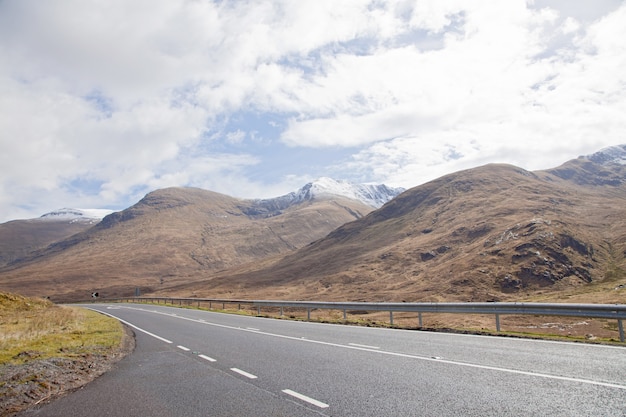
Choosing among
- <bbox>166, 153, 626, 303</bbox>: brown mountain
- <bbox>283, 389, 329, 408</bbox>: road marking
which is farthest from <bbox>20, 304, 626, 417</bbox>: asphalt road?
<bbox>166, 153, 626, 303</bbox>: brown mountain

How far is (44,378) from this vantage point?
27.9 feet

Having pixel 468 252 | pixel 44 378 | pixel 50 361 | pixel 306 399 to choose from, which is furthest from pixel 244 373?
pixel 468 252

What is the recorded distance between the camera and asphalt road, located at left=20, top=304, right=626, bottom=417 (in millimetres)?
5695

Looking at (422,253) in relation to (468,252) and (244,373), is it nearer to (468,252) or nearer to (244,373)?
(468,252)

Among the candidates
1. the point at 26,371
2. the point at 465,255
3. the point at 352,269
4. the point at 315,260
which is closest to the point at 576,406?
the point at 26,371

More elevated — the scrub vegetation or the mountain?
the mountain

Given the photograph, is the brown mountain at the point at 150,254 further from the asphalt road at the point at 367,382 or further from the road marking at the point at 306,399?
the road marking at the point at 306,399

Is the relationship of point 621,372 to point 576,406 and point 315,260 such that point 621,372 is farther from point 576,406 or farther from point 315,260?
point 315,260

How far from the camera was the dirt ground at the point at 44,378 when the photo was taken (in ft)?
23.2

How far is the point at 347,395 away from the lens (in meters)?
6.40

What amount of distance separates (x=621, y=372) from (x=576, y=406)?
2.67m

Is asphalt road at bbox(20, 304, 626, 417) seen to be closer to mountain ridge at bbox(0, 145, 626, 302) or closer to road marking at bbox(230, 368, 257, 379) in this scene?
road marking at bbox(230, 368, 257, 379)

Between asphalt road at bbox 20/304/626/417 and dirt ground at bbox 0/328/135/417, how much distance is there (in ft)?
1.29

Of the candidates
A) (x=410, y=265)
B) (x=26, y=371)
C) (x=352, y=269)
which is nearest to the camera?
(x=26, y=371)
